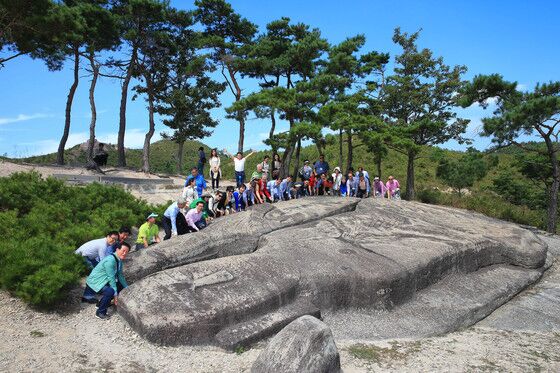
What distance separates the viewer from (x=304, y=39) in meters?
22.8

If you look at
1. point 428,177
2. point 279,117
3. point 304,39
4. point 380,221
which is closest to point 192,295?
point 380,221

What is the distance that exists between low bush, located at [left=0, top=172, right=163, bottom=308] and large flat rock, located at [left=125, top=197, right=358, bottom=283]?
136 cm

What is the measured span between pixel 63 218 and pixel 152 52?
52.3 feet

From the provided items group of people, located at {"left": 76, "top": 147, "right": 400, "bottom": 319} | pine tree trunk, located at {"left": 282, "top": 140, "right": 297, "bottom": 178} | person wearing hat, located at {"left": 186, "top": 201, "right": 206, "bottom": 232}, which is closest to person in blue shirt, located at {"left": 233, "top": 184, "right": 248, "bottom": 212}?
group of people, located at {"left": 76, "top": 147, "right": 400, "bottom": 319}

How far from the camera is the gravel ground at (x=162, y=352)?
675 cm

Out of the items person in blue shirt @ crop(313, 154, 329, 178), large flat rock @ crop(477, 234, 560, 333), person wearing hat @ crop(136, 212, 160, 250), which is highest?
person in blue shirt @ crop(313, 154, 329, 178)

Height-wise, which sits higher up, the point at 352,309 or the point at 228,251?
the point at 228,251

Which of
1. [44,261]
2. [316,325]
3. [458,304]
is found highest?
[44,261]

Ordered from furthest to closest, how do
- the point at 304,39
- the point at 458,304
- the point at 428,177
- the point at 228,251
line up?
the point at 428,177 < the point at 304,39 < the point at 228,251 < the point at 458,304

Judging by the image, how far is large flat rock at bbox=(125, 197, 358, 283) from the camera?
9609mm

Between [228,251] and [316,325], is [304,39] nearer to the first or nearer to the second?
[228,251]

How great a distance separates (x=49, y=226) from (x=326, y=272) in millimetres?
6789

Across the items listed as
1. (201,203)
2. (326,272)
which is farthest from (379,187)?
(326,272)

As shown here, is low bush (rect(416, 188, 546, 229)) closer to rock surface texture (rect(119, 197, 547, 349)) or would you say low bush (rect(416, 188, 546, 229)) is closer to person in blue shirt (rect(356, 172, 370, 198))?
rock surface texture (rect(119, 197, 547, 349))
